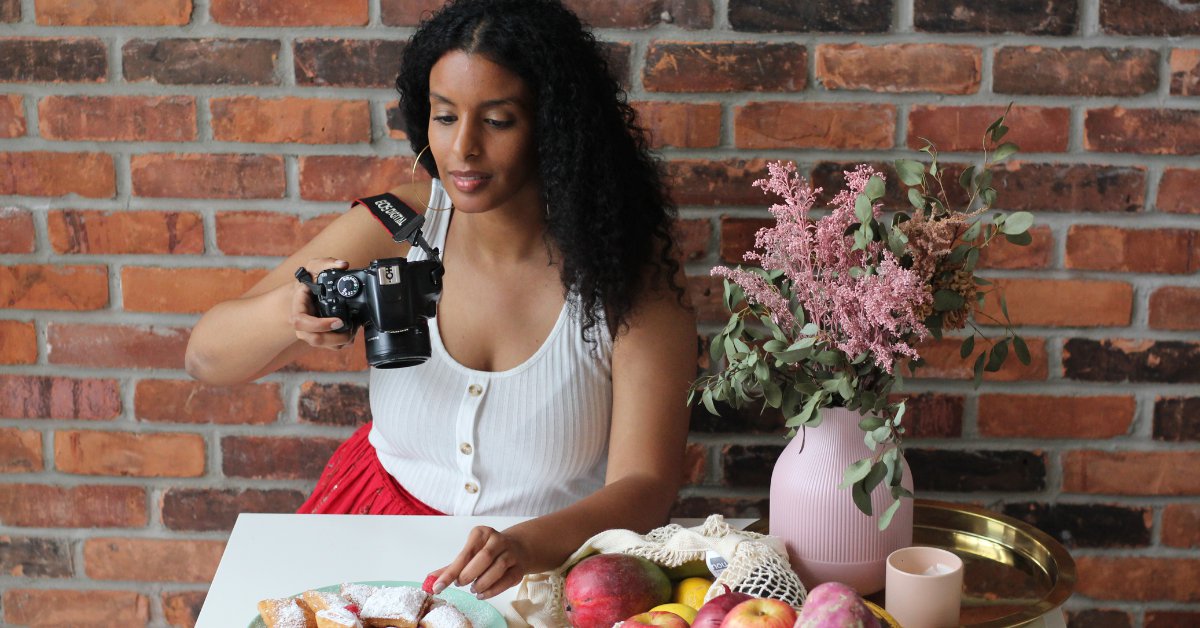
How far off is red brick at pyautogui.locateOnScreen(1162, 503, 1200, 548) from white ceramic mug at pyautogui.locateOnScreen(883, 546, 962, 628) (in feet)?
2.79

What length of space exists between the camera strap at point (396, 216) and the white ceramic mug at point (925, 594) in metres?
0.73

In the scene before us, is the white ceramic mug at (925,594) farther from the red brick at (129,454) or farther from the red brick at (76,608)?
the red brick at (76,608)

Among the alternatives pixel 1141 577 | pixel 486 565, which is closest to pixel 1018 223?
pixel 486 565

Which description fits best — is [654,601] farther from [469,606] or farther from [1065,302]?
[1065,302]

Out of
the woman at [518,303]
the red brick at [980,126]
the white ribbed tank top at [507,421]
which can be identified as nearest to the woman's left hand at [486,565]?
the woman at [518,303]

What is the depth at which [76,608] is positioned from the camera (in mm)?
1735

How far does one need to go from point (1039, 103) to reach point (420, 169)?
87 centimetres

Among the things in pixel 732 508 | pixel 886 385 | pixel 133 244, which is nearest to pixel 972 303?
pixel 886 385

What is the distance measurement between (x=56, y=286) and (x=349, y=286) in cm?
71

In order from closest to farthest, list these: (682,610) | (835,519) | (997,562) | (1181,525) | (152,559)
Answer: (682,610) → (835,519) → (997,562) → (1181,525) → (152,559)

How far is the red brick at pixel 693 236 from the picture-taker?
155cm

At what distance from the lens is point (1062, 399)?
5.16 ft

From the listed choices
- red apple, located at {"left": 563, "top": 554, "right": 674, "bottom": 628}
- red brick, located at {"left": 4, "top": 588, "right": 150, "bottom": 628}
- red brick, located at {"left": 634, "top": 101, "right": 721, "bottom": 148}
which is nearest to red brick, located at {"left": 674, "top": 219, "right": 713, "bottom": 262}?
red brick, located at {"left": 634, "top": 101, "right": 721, "bottom": 148}

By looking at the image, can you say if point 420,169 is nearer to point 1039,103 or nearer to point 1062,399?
point 1039,103
